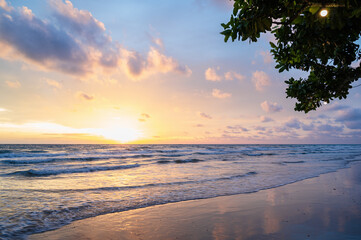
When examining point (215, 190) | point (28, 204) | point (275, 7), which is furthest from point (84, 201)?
point (275, 7)

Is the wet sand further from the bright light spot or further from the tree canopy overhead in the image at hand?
the bright light spot

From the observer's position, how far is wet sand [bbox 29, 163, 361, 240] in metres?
5.19

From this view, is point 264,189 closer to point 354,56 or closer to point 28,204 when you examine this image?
point 354,56

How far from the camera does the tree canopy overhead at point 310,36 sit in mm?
2963

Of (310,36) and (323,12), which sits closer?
(323,12)

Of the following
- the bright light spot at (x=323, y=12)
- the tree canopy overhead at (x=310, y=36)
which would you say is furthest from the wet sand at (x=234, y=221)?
the bright light spot at (x=323, y=12)

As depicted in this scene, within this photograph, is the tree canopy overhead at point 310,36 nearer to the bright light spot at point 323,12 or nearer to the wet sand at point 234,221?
the bright light spot at point 323,12

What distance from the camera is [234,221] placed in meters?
6.07

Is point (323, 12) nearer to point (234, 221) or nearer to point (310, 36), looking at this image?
point (310, 36)

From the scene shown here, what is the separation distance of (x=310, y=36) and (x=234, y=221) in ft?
16.0

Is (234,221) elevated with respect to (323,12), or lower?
lower

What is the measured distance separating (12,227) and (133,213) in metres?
3.18

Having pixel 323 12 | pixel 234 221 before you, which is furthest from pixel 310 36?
pixel 234 221

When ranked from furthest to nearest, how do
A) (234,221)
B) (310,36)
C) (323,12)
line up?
(234,221)
(310,36)
(323,12)
